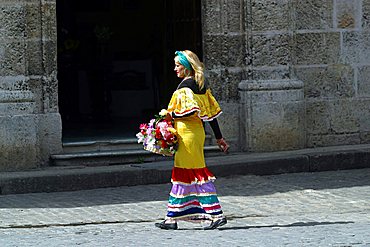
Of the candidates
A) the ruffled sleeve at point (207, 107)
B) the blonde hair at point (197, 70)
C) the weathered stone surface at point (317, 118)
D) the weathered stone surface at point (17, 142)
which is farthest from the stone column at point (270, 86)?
the blonde hair at point (197, 70)

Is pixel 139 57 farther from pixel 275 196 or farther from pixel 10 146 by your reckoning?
pixel 275 196

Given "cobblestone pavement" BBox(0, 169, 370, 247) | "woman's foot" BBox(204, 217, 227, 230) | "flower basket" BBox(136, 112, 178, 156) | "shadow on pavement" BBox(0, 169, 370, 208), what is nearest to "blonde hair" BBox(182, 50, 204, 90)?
"flower basket" BBox(136, 112, 178, 156)

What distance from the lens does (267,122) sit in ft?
43.2

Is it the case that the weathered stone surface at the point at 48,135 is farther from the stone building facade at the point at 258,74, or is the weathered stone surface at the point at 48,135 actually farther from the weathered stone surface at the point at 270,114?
the weathered stone surface at the point at 270,114

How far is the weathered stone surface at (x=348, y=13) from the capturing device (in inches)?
539

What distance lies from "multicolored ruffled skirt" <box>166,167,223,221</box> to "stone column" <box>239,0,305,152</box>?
3859 millimetres

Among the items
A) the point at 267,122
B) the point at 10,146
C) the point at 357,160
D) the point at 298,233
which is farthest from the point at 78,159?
the point at 298,233

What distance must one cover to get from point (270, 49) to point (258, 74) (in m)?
0.36

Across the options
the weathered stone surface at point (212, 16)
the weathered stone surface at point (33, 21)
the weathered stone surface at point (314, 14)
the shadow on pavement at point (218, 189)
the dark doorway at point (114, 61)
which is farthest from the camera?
the dark doorway at point (114, 61)

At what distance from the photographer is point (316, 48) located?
44.8 ft

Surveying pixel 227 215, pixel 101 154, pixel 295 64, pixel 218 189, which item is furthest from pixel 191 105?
pixel 295 64

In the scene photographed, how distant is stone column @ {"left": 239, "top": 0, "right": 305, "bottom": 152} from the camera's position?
13141 millimetres

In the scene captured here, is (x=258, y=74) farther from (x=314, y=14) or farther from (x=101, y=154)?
(x=101, y=154)

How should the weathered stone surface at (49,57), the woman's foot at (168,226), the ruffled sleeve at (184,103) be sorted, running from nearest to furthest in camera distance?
1. the ruffled sleeve at (184,103)
2. the woman's foot at (168,226)
3. the weathered stone surface at (49,57)
